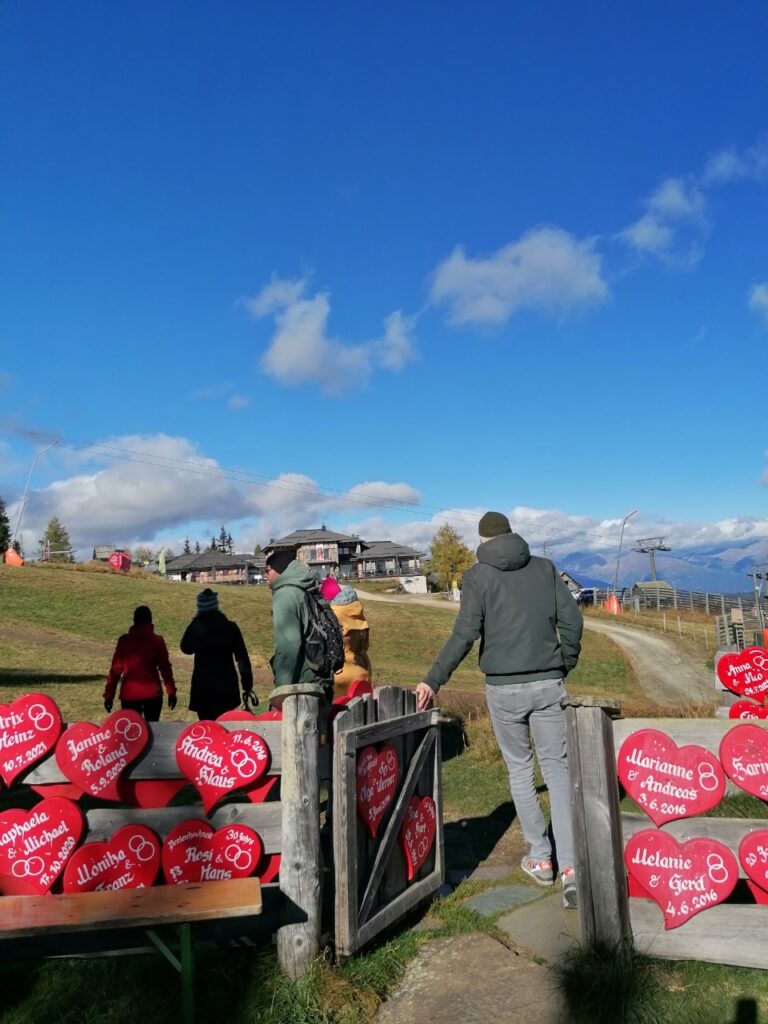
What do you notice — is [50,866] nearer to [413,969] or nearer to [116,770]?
[116,770]

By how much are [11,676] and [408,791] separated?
14895 millimetres

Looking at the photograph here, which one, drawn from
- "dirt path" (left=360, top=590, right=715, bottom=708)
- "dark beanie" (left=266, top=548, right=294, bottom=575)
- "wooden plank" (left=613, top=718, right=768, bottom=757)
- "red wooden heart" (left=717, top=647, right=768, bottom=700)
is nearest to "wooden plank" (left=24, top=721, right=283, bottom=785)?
"wooden plank" (left=613, top=718, right=768, bottom=757)

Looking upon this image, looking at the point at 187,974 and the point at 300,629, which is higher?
the point at 300,629

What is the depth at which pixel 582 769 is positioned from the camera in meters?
3.38

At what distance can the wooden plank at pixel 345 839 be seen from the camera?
3549 millimetres

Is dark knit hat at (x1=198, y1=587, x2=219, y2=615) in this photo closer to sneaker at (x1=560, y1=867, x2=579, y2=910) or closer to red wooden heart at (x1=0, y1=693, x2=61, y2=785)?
red wooden heart at (x1=0, y1=693, x2=61, y2=785)

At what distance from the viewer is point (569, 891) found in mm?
4043

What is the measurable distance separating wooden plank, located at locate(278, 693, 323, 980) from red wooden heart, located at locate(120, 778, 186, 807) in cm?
57

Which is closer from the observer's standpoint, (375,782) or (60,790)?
(60,790)

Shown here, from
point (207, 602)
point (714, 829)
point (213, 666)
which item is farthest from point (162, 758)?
point (207, 602)

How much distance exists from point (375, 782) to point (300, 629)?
1477mm

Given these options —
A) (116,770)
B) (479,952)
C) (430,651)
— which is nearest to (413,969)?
(479,952)

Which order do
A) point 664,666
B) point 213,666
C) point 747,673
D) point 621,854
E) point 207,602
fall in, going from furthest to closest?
point 664,666 < point 747,673 < point 207,602 < point 213,666 < point 621,854

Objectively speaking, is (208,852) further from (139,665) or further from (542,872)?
(139,665)
